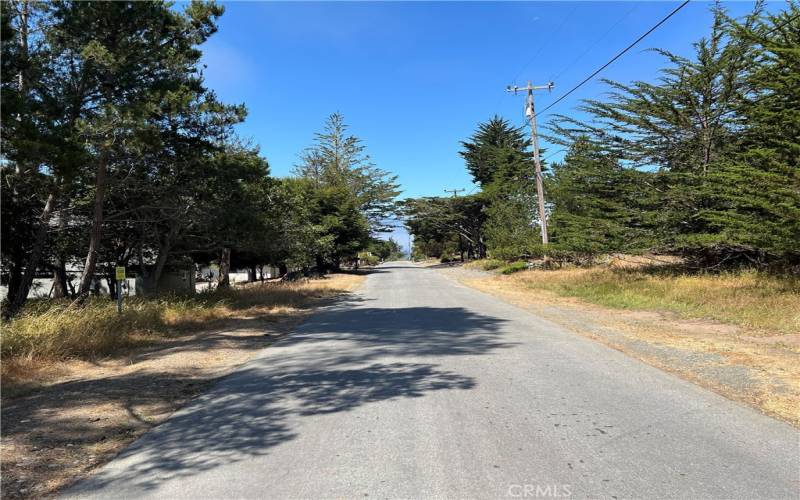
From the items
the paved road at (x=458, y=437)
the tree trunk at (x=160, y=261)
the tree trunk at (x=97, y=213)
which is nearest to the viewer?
the paved road at (x=458, y=437)

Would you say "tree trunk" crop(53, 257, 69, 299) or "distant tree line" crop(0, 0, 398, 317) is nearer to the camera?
"distant tree line" crop(0, 0, 398, 317)

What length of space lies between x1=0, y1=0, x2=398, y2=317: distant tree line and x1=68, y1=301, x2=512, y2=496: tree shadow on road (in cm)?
463

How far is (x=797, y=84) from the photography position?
12.8 meters

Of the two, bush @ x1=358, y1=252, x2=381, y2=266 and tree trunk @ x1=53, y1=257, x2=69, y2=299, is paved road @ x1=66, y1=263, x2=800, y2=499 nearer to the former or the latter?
tree trunk @ x1=53, y1=257, x2=69, y2=299

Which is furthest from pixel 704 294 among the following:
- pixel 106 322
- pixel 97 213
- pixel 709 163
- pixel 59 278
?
pixel 59 278

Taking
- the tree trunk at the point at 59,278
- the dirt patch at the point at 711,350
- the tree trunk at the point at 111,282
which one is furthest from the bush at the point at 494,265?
the tree trunk at the point at 59,278

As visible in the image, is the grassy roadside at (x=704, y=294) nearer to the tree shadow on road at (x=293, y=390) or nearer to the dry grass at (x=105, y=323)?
the tree shadow on road at (x=293, y=390)

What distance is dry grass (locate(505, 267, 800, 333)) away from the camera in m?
10.6

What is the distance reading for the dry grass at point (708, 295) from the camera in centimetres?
1064

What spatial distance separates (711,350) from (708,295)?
6.15m

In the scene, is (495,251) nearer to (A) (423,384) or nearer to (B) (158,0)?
(B) (158,0)

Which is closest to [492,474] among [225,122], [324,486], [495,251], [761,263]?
[324,486]

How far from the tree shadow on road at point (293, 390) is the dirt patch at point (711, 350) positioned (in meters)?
2.34

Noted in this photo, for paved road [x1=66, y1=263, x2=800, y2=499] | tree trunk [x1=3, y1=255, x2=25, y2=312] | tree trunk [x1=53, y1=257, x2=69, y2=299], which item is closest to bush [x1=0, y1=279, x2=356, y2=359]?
paved road [x1=66, y1=263, x2=800, y2=499]
